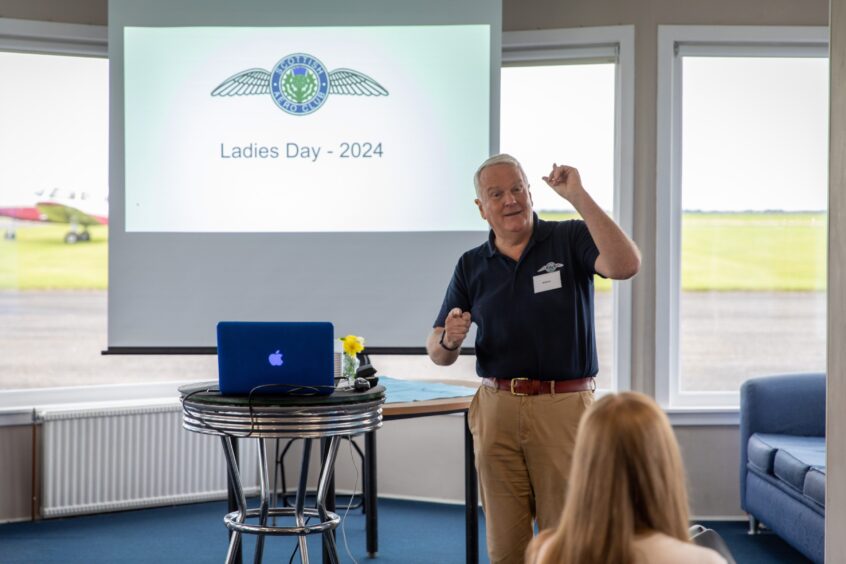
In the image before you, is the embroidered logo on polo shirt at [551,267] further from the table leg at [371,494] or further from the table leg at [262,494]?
the table leg at [371,494]

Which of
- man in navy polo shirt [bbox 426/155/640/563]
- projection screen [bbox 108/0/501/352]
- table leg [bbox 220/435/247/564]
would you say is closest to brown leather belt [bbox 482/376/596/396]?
man in navy polo shirt [bbox 426/155/640/563]

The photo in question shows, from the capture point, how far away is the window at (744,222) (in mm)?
5066

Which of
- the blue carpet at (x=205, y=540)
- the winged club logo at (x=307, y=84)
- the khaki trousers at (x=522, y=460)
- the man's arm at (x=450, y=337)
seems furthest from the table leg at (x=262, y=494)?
the winged club logo at (x=307, y=84)

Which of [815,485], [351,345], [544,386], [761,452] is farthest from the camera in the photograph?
[761,452]

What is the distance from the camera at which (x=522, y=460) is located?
8.99ft

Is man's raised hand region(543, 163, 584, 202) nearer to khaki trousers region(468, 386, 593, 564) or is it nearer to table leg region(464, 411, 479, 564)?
khaki trousers region(468, 386, 593, 564)

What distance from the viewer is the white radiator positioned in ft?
16.0

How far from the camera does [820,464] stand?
12.8 ft

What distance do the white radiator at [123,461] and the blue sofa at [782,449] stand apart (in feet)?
8.87

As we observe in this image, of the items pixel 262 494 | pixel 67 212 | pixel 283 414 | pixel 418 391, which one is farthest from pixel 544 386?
pixel 67 212

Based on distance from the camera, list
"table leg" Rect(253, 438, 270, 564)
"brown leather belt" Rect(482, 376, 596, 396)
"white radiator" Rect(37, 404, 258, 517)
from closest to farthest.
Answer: "brown leather belt" Rect(482, 376, 596, 396) < "table leg" Rect(253, 438, 270, 564) < "white radiator" Rect(37, 404, 258, 517)

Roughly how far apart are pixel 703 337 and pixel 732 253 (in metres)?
0.47

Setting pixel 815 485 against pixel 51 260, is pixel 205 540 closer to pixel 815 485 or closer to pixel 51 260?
pixel 51 260

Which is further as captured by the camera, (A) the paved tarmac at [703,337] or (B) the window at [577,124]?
(A) the paved tarmac at [703,337]
